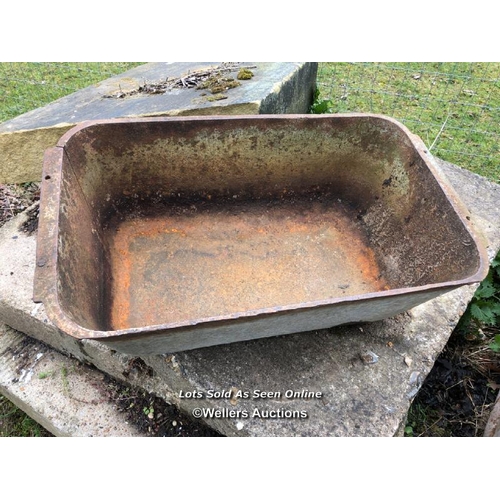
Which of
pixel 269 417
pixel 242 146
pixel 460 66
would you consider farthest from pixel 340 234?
pixel 460 66

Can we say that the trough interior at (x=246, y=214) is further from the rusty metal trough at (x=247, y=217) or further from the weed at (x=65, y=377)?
the weed at (x=65, y=377)

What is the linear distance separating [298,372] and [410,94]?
3610 mm

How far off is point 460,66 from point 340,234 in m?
3.68

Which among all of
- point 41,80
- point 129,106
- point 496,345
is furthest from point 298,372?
point 41,80

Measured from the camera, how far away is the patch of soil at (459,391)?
86.8 inches

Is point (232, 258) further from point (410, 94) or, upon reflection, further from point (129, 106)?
point (410, 94)

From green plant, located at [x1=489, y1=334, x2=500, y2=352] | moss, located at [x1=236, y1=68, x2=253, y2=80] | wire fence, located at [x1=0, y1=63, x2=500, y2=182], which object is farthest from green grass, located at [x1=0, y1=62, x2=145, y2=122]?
green plant, located at [x1=489, y1=334, x2=500, y2=352]

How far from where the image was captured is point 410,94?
4418mm

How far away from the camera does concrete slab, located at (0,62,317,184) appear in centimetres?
273

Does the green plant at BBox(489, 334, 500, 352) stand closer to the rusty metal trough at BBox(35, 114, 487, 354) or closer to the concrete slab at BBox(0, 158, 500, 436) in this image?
the concrete slab at BBox(0, 158, 500, 436)

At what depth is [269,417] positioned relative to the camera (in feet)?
6.00

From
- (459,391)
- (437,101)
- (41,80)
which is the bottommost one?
(459,391)

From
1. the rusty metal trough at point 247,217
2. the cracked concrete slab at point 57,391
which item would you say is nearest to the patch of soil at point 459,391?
the rusty metal trough at point 247,217

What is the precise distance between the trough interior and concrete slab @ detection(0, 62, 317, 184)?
0.56 m
